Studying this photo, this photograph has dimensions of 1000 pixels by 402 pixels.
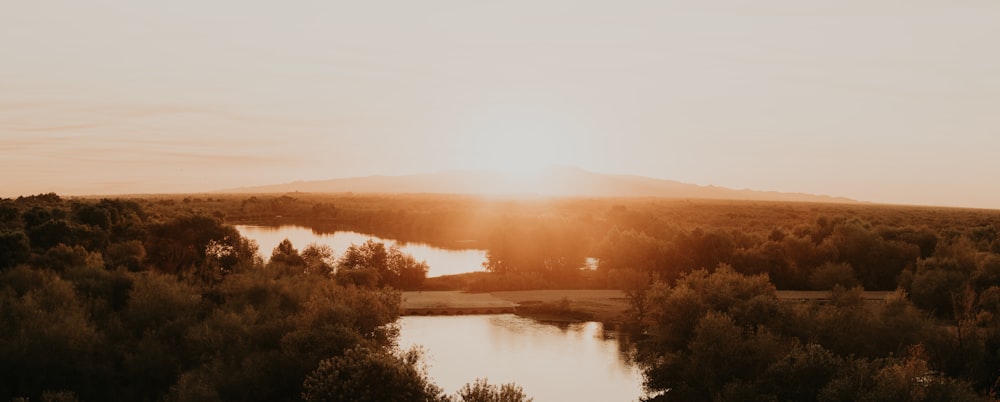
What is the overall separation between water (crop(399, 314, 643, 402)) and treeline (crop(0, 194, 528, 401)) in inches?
173

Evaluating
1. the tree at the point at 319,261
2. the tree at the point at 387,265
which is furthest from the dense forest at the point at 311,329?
the tree at the point at 387,265

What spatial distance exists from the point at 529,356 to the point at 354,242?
62.6 metres

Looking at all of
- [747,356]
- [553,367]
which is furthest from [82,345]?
[747,356]

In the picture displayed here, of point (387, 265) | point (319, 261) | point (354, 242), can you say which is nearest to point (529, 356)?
point (319, 261)

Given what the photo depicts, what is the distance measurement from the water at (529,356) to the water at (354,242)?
22.8 metres

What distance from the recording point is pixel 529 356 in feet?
141

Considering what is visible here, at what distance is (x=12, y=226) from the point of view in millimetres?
51156

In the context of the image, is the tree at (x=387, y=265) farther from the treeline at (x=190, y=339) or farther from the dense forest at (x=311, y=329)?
the treeline at (x=190, y=339)

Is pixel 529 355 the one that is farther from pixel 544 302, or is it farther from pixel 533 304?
pixel 544 302

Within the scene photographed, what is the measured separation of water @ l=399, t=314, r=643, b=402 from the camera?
37.3 meters

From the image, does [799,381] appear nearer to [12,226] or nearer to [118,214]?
[12,226]

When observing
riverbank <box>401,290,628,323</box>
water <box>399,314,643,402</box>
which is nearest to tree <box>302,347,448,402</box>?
water <box>399,314,643,402</box>

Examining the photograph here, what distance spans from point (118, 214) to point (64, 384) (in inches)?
1439

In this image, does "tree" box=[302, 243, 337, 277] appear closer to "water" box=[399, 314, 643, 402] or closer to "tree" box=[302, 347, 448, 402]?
"water" box=[399, 314, 643, 402]
